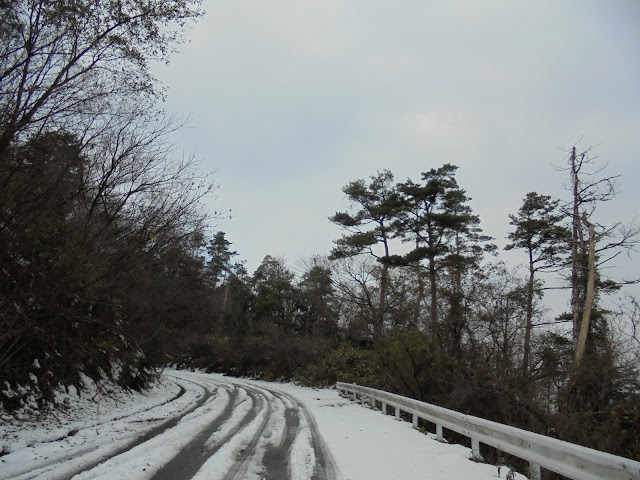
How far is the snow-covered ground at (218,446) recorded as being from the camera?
575cm

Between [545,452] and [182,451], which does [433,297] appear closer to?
[545,452]

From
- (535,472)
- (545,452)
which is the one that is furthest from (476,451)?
(545,452)

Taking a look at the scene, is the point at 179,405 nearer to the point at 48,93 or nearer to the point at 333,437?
the point at 333,437

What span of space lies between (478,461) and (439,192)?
21406 mm

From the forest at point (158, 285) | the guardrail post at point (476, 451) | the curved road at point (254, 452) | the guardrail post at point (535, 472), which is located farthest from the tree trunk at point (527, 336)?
the guardrail post at point (535, 472)

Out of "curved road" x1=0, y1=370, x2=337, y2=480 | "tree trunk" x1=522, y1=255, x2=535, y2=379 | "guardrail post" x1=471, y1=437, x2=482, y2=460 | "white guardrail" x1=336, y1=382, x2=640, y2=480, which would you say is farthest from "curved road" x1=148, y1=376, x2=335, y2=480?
"tree trunk" x1=522, y1=255, x2=535, y2=379

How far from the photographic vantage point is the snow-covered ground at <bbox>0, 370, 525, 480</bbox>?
5746mm

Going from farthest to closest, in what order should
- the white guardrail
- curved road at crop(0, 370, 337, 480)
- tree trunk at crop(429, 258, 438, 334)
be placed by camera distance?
tree trunk at crop(429, 258, 438, 334)
curved road at crop(0, 370, 337, 480)
the white guardrail

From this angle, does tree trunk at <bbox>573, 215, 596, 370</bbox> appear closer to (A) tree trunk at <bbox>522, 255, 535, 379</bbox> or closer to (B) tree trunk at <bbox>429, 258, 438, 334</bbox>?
(A) tree trunk at <bbox>522, 255, 535, 379</bbox>

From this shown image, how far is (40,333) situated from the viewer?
8984mm

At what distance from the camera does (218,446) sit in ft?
24.0

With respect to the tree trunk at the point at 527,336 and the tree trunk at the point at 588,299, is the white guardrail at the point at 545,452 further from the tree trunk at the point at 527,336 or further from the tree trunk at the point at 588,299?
the tree trunk at the point at 588,299

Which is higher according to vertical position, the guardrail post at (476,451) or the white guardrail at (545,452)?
the white guardrail at (545,452)

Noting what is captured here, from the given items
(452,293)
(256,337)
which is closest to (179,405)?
(452,293)
